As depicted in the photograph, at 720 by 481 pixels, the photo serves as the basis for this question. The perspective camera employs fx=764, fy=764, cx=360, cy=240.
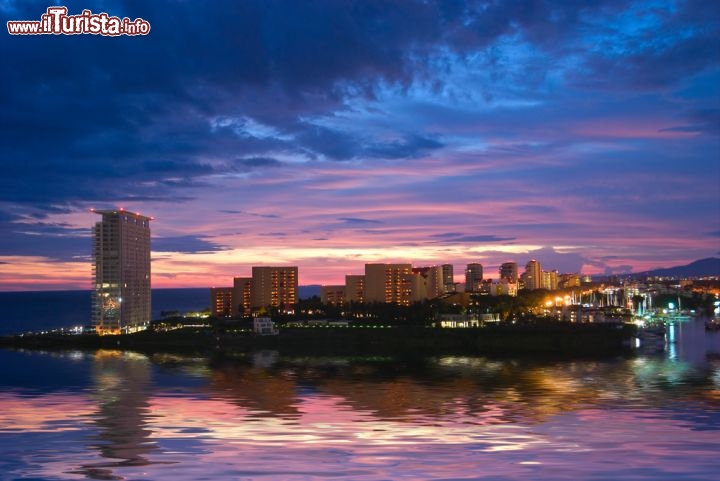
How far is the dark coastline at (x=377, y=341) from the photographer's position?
114 feet

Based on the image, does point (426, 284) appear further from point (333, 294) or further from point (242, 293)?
point (242, 293)

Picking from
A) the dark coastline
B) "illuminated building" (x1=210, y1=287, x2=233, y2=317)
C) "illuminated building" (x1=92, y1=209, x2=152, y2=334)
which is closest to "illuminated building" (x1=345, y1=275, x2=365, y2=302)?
"illuminated building" (x1=210, y1=287, x2=233, y2=317)

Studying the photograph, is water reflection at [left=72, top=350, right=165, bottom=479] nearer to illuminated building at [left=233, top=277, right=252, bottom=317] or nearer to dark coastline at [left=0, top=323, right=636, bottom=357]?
dark coastline at [left=0, top=323, right=636, bottom=357]

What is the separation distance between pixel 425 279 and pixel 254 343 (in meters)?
36.5

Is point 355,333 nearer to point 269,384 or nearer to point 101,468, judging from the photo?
point 269,384

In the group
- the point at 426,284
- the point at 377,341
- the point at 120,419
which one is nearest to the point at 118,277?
the point at 377,341

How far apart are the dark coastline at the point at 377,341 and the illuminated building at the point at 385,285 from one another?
80.4 feet

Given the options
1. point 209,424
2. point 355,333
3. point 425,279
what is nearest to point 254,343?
point 355,333

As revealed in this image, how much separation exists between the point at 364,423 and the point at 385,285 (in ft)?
170

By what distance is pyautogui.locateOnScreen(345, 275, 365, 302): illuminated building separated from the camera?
66188mm

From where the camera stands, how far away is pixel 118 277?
4822cm

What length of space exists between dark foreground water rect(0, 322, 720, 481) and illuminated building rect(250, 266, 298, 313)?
119ft

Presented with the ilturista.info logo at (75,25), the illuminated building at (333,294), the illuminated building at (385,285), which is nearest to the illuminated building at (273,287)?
the illuminated building at (333,294)

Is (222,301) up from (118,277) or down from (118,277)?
down
